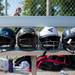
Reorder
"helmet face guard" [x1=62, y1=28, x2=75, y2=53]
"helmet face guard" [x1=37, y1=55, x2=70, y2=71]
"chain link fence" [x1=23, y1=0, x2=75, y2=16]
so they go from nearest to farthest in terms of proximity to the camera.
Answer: "helmet face guard" [x1=62, y1=28, x2=75, y2=53] → "helmet face guard" [x1=37, y1=55, x2=70, y2=71] → "chain link fence" [x1=23, y1=0, x2=75, y2=16]

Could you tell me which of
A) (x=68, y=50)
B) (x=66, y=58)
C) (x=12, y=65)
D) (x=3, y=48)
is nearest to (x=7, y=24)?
(x=3, y=48)

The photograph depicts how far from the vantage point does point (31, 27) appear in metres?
2.45

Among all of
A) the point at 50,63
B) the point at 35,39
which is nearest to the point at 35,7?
the point at 50,63

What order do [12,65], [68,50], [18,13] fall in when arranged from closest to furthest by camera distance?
[68,50], [12,65], [18,13]

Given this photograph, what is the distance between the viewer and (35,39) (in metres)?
2.34

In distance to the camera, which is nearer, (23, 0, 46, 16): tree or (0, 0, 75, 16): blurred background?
(0, 0, 75, 16): blurred background

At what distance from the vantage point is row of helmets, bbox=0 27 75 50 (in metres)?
2.32

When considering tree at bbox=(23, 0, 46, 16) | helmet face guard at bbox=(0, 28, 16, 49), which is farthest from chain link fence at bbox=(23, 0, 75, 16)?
helmet face guard at bbox=(0, 28, 16, 49)

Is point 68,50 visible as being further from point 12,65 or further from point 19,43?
point 12,65

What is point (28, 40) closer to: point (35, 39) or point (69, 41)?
point (35, 39)

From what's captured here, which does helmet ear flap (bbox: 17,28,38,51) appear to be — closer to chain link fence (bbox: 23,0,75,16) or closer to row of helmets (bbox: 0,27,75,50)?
row of helmets (bbox: 0,27,75,50)

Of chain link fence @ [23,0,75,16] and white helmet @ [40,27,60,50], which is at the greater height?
chain link fence @ [23,0,75,16]

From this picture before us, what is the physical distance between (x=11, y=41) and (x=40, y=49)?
0.23 m

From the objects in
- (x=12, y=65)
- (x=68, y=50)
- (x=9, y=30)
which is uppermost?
(x=9, y=30)
